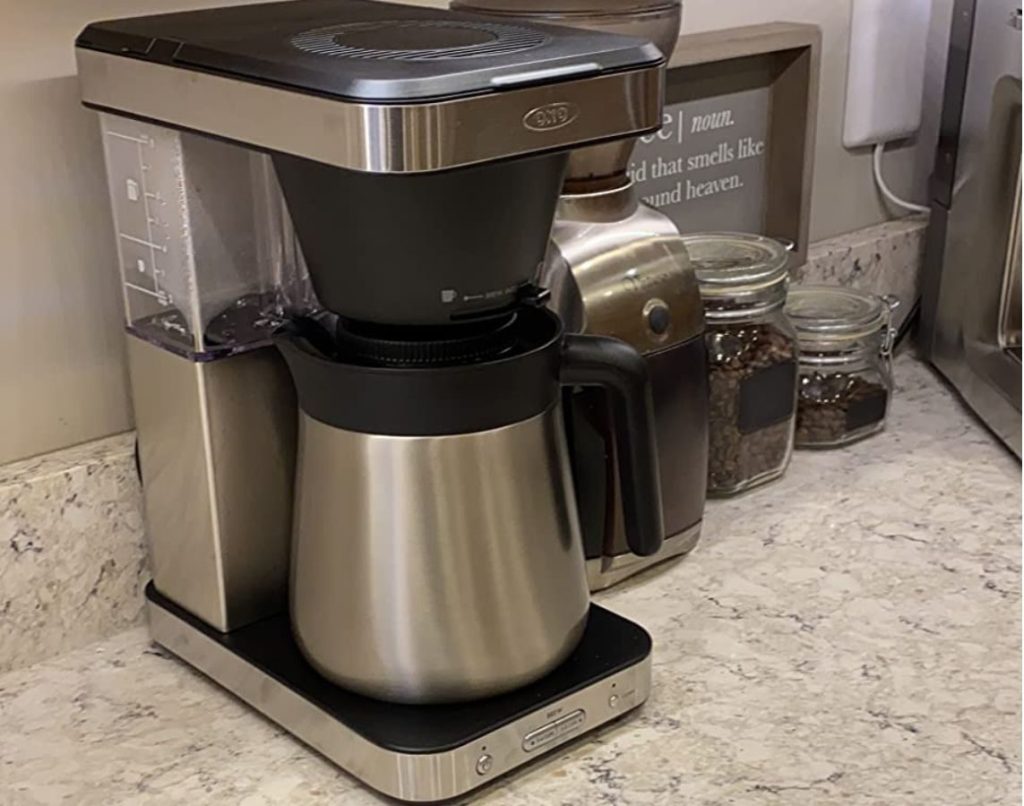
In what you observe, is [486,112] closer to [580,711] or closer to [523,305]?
[523,305]

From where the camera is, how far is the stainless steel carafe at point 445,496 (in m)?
0.70

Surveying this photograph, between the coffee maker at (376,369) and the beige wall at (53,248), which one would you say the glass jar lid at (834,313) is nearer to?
the coffee maker at (376,369)

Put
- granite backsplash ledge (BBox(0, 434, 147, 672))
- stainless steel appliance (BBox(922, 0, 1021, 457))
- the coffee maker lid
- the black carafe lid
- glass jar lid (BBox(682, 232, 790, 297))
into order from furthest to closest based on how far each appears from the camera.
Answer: stainless steel appliance (BBox(922, 0, 1021, 457)) < glass jar lid (BBox(682, 232, 790, 297)) < granite backsplash ledge (BBox(0, 434, 147, 672)) < the black carafe lid < the coffee maker lid

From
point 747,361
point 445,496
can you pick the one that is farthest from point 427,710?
point 747,361

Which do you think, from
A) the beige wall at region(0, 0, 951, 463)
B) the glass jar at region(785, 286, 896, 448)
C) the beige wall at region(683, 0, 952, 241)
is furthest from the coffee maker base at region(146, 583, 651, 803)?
the beige wall at region(683, 0, 952, 241)

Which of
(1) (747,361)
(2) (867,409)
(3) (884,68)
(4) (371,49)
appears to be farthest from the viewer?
(3) (884,68)

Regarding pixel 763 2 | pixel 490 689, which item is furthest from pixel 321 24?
pixel 763 2

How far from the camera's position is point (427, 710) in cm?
73

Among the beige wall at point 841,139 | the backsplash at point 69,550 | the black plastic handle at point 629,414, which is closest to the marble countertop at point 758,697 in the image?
the backsplash at point 69,550

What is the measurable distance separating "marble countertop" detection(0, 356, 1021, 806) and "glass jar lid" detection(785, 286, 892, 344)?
0.45ft

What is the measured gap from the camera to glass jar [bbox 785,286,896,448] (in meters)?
1.13

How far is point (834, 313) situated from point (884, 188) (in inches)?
9.3

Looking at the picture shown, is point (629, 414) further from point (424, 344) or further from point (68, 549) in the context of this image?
point (68, 549)

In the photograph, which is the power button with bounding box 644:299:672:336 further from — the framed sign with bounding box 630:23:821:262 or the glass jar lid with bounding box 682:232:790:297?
the framed sign with bounding box 630:23:821:262
